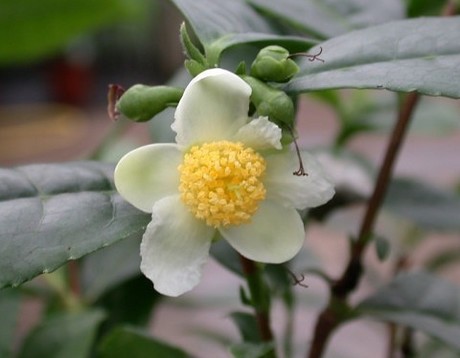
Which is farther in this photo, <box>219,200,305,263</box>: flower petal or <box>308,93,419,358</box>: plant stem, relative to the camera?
<box>308,93,419,358</box>: plant stem

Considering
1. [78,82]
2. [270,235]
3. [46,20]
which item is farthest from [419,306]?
[78,82]

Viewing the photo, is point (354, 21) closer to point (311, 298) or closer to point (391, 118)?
point (391, 118)

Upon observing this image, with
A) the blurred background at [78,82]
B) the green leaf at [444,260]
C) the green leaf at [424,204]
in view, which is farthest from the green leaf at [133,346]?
the blurred background at [78,82]

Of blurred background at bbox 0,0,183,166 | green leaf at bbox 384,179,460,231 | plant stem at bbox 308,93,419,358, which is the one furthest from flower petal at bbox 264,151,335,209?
blurred background at bbox 0,0,183,166

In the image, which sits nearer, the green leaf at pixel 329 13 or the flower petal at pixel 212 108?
the flower petal at pixel 212 108

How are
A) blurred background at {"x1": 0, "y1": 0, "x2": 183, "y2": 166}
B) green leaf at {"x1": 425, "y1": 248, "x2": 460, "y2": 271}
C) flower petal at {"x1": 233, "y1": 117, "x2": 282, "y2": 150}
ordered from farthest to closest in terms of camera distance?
blurred background at {"x1": 0, "y1": 0, "x2": 183, "y2": 166} → green leaf at {"x1": 425, "y1": 248, "x2": 460, "y2": 271} → flower petal at {"x1": 233, "y1": 117, "x2": 282, "y2": 150}

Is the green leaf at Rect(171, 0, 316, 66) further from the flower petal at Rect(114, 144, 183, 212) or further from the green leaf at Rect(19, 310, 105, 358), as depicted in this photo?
the green leaf at Rect(19, 310, 105, 358)

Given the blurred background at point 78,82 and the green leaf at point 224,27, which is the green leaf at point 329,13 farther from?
the blurred background at point 78,82
